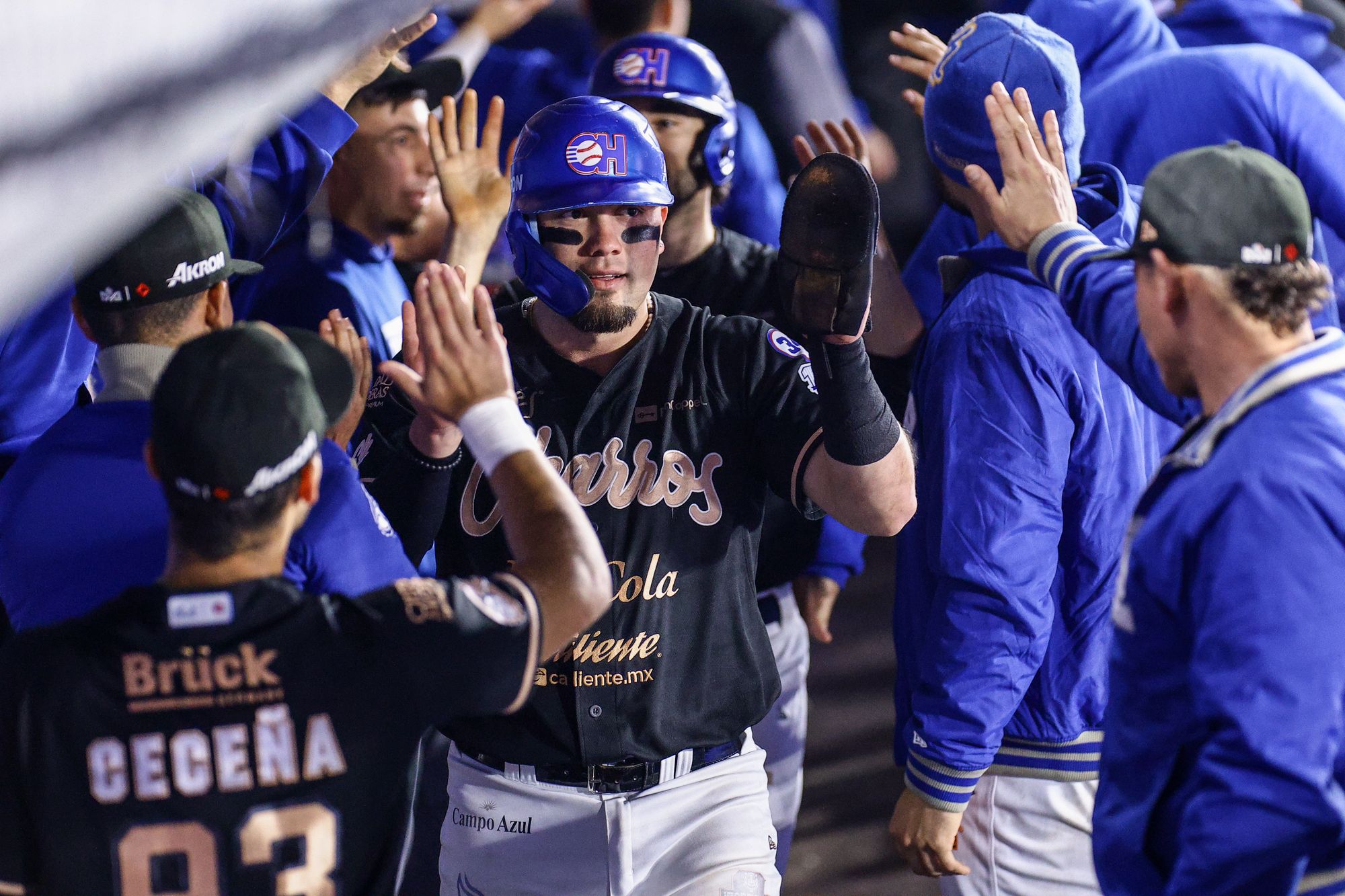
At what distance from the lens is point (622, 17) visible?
18.9ft

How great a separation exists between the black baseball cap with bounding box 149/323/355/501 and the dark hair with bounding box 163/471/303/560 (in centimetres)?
1

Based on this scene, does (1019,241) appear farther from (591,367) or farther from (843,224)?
(591,367)

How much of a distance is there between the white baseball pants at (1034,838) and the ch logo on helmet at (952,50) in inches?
60.9

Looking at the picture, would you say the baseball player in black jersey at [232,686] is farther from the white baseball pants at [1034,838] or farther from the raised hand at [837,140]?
the raised hand at [837,140]

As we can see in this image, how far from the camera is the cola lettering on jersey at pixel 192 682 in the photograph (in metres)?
1.72

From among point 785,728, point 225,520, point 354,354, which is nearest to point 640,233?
point 354,354

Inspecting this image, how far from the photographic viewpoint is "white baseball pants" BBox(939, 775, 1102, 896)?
2.83m

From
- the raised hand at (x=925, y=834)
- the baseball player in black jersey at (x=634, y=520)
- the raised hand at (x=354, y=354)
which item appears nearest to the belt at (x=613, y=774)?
the baseball player in black jersey at (x=634, y=520)

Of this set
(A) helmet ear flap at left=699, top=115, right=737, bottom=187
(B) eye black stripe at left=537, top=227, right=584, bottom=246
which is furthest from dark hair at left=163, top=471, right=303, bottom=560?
(A) helmet ear flap at left=699, top=115, right=737, bottom=187

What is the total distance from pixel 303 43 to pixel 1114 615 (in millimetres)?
1743

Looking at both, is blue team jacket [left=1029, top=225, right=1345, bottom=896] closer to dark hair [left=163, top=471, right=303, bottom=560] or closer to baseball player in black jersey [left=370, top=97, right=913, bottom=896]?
baseball player in black jersey [left=370, top=97, right=913, bottom=896]

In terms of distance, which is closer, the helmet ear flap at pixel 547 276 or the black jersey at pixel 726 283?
the helmet ear flap at pixel 547 276

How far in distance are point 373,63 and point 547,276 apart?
1.03m

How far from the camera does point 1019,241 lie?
2523 millimetres
